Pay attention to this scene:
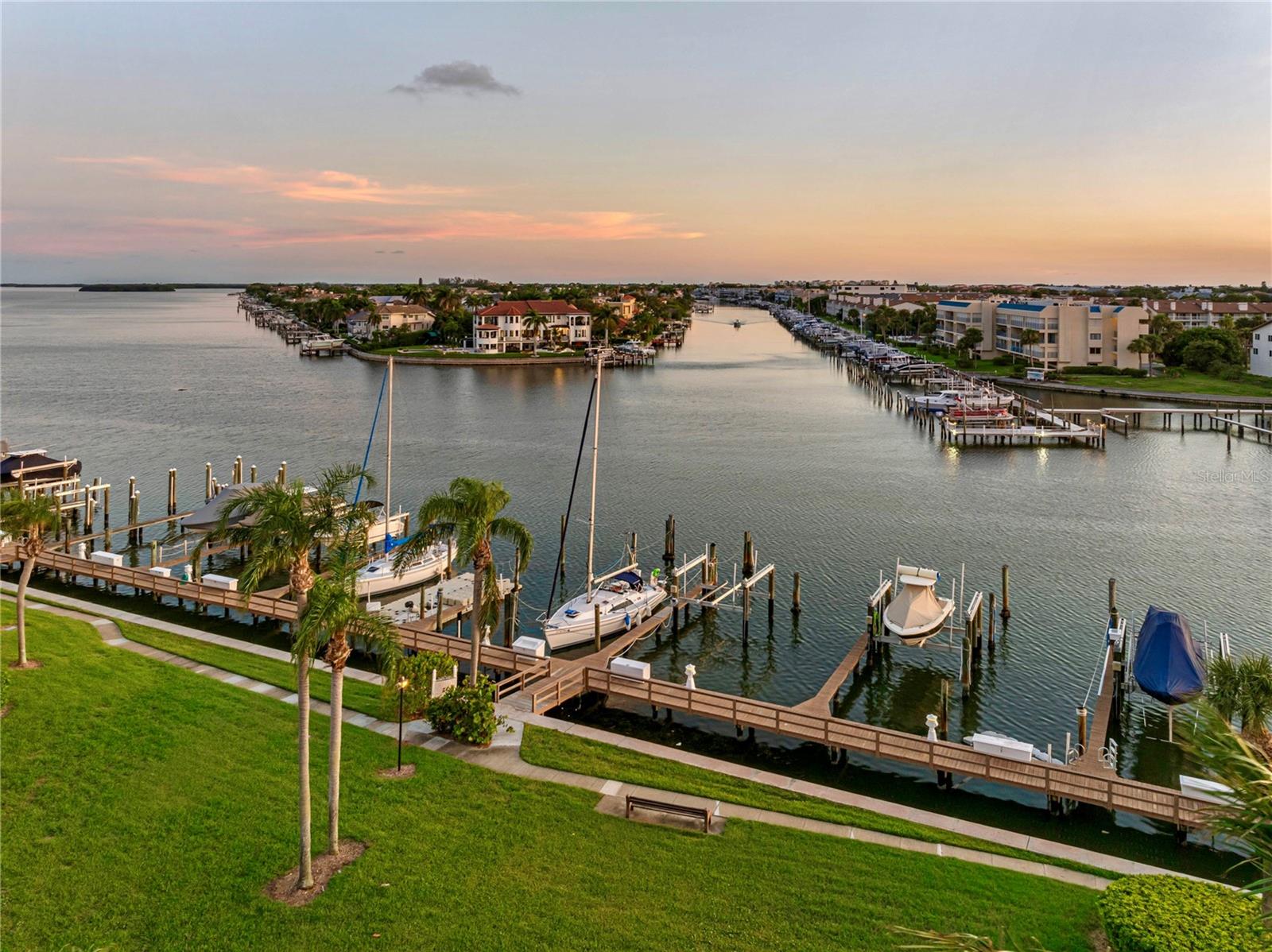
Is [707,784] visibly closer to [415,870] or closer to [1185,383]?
[415,870]

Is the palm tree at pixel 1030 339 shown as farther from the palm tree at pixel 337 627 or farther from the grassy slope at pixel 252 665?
the palm tree at pixel 337 627

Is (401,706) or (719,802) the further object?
(401,706)

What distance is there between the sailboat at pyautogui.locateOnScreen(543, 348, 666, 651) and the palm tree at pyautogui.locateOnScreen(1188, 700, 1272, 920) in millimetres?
23676

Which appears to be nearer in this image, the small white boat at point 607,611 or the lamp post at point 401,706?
the lamp post at point 401,706

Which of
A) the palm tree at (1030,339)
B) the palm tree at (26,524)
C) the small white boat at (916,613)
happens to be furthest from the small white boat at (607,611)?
the palm tree at (1030,339)

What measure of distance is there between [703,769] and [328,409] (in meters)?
85.6

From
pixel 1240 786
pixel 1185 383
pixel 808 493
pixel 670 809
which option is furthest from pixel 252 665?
pixel 1185 383

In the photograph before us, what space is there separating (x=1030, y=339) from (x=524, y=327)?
80279 millimetres

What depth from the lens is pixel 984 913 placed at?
50.9 ft

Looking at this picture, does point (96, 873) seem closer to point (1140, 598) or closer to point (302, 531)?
point (302, 531)

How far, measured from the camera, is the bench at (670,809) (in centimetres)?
1811

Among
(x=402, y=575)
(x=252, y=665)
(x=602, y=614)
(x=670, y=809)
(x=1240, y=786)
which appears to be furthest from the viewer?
(x=402, y=575)

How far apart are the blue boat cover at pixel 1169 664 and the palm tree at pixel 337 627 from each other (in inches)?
905

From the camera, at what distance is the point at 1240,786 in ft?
29.2
